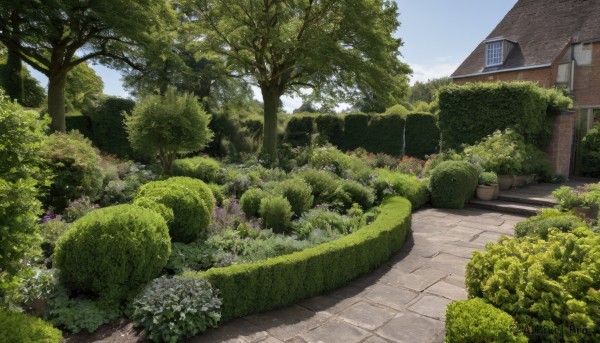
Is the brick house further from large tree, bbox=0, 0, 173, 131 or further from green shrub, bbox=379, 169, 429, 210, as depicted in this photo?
large tree, bbox=0, 0, 173, 131

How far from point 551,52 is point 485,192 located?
11835 mm

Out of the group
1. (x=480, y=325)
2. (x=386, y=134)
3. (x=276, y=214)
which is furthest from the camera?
(x=386, y=134)

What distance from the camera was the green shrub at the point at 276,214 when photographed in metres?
5.92

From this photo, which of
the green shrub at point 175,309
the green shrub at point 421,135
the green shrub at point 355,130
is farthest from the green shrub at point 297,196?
the green shrub at point 355,130

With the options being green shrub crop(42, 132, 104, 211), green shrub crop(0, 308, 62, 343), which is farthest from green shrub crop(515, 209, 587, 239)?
green shrub crop(42, 132, 104, 211)

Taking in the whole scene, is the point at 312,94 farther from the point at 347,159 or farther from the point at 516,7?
the point at 516,7

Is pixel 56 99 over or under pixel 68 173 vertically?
over

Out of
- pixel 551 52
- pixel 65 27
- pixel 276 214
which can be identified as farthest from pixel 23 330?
pixel 551 52

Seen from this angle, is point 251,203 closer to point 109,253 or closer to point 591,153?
point 109,253

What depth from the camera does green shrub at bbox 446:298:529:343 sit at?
273 cm

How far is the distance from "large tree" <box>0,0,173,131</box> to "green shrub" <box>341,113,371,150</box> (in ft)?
32.0

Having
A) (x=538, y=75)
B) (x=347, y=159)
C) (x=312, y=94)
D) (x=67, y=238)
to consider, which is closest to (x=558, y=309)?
(x=67, y=238)

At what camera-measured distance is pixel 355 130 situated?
18844 mm

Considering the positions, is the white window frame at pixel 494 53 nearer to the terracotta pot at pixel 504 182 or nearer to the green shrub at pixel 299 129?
the green shrub at pixel 299 129
